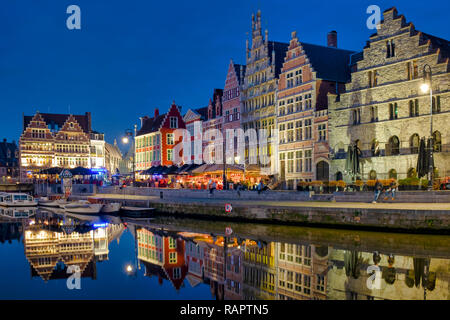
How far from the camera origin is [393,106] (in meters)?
32.0

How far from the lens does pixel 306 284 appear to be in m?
13.9

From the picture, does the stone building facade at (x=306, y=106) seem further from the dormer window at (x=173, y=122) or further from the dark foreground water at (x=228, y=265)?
the dormer window at (x=173, y=122)

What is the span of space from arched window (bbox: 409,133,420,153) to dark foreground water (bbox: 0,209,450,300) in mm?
11469

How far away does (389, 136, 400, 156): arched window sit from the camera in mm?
31766

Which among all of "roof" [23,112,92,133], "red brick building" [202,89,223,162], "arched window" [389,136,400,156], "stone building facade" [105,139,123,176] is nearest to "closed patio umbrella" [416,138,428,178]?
"arched window" [389,136,400,156]

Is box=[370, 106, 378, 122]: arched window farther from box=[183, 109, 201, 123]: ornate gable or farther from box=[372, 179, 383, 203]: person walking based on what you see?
box=[183, 109, 201, 123]: ornate gable

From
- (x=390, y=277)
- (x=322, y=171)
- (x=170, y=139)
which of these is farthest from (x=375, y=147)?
(x=170, y=139)

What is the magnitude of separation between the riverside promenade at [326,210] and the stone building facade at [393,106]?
7000 millimetres

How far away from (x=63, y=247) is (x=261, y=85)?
27760 mm

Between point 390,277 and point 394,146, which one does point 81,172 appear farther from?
point 390,277

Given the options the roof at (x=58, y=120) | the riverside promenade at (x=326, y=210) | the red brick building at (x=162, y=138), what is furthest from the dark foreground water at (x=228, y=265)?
the roof at (x=58, y=120)

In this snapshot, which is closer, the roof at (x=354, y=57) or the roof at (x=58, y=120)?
the roof at (x=354, y=57)

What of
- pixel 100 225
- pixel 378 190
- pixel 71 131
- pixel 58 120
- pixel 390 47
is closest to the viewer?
pixel 378 190

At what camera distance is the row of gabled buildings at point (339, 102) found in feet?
99.4
